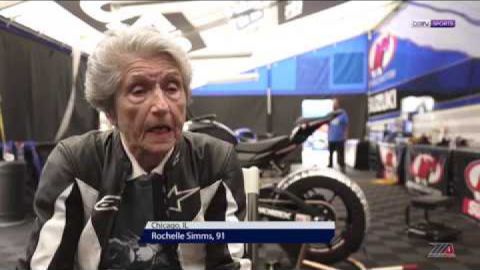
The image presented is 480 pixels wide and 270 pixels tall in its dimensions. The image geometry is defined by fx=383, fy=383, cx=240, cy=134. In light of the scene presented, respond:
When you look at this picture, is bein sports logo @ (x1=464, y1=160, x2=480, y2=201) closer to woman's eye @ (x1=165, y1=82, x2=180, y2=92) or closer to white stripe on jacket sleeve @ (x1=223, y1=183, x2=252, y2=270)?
white stripe on jacket sleeve @ (x1=223, y1=183, x2=252, y2=270)

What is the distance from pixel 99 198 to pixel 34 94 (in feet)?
5.21

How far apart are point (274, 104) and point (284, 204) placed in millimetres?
1970

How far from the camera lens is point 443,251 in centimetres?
74

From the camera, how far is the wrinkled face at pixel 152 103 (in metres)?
0.64

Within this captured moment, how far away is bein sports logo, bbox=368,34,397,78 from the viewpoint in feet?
11.5

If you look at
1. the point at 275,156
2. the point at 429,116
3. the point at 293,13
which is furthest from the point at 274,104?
the point at 429,116

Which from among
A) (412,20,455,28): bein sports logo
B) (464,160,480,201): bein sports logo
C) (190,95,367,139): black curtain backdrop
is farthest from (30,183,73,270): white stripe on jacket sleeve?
(464,160,480,201): bein sports logo

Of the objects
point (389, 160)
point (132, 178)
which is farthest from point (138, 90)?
point (389, 160)

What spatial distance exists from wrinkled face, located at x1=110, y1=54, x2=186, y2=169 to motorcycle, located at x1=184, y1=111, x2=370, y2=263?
1.35 m

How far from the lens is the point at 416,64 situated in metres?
3.63

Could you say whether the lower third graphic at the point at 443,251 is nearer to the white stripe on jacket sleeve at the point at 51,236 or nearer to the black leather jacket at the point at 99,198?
the black leather jacket at the point at 99,198

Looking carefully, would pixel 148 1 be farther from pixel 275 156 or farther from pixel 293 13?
pixel 293 13

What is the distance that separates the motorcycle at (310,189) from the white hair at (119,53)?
1.34 metres

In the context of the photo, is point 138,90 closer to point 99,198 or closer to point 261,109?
point 99,198
